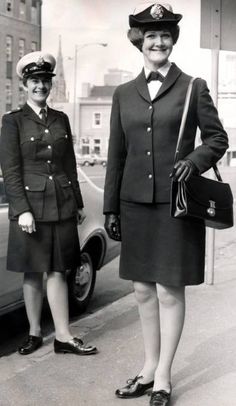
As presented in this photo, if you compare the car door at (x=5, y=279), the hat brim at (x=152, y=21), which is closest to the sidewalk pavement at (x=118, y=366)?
the car door at (x=5, y=279)

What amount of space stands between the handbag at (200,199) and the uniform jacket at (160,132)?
66mm

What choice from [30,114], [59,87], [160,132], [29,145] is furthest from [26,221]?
[59,87]

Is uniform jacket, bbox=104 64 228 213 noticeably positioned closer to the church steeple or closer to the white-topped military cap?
the white-topped military cap

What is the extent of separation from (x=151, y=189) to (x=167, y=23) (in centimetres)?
82

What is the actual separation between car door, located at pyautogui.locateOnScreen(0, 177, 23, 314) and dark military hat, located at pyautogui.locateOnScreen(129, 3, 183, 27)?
168 centimetres

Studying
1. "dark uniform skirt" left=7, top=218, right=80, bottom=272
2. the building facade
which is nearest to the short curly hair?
"dark uniform skirt" left=7, top=218, right=80, bottom=272

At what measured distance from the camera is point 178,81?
3447 mm

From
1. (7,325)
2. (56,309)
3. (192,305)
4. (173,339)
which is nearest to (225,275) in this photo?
(192,305)

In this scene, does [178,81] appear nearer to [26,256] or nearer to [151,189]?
[151,189]

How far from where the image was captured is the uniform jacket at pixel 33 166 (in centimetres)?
420

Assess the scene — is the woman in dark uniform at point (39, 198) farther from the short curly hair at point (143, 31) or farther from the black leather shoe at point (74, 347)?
the short curly hair at point (143, 31)

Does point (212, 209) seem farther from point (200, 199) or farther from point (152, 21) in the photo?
point (152, 21)

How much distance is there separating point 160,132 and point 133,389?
133 cm

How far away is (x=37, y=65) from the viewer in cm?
425
